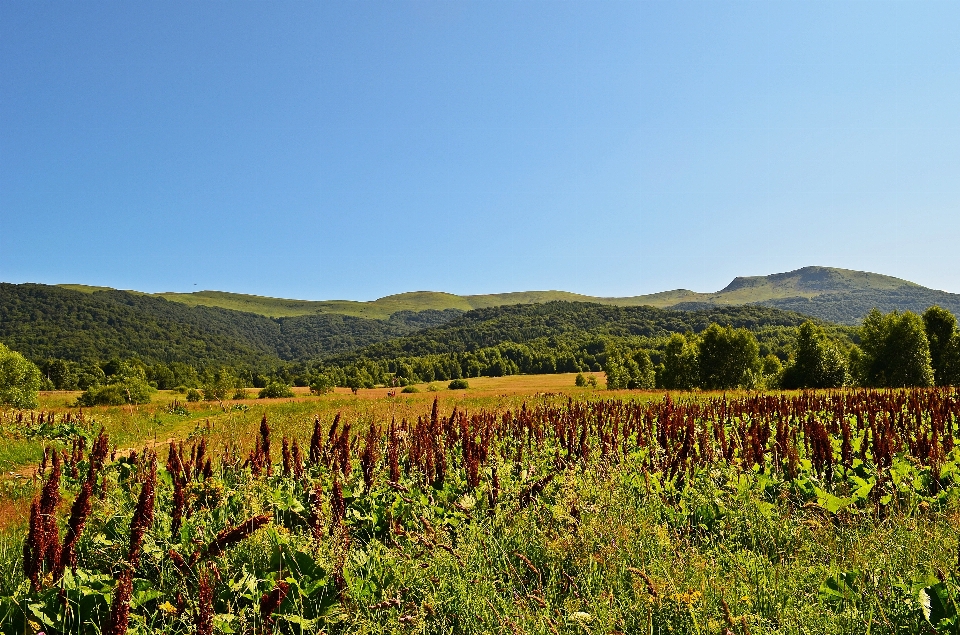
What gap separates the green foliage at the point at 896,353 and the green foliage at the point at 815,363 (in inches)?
178

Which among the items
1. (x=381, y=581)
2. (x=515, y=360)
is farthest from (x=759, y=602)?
(x=515, y=360)

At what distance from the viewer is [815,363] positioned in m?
50.6

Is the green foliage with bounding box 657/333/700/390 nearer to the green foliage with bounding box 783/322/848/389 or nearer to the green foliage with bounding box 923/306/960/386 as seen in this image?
the green foliage with bounding box 783/322/848/389

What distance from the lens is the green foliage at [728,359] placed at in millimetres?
55722

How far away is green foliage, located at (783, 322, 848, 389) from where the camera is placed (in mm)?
50406

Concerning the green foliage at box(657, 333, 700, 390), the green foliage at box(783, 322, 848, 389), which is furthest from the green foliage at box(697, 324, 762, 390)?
the green foliage at box(783, 322, 848, 389)

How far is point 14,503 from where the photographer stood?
7777 millimetres

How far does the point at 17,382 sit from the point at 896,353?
2927 inches

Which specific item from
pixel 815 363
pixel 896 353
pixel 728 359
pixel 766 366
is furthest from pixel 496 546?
pixel 766 366

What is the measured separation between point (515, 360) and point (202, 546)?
502 feet

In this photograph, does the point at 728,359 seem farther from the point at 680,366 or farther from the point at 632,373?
the point at 632,373

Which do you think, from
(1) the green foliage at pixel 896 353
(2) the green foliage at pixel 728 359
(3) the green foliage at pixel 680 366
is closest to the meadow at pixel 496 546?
(1) the green foliage at pixel 896 353

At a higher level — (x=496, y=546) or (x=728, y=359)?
(x=728, y=359)

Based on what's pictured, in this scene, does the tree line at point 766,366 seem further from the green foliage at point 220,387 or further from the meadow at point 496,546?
the meadow at point 496,546
